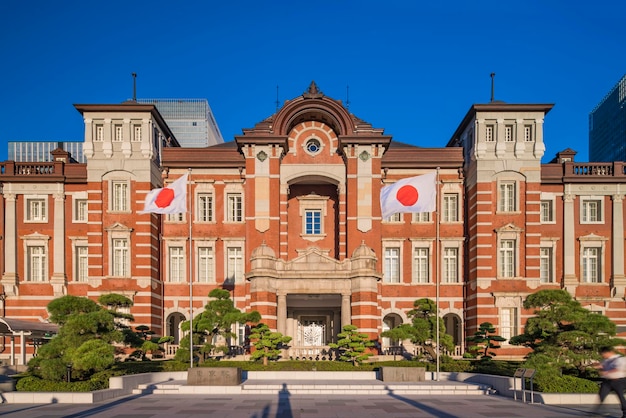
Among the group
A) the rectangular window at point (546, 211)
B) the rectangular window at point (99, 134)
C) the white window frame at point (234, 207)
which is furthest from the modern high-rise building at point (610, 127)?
the rectangular window at point (99, 134)

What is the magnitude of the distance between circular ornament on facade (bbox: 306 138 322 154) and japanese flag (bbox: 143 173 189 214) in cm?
1163

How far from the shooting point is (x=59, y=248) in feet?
117

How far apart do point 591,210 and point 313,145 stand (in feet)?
62.1

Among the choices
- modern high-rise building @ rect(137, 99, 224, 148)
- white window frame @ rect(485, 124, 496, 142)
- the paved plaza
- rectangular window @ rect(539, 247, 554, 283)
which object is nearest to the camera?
the paved plaza

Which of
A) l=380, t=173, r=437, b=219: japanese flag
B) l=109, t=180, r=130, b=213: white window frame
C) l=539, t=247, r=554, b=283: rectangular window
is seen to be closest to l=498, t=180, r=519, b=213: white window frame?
l=539, t=247, r=554, b=283: rectangular window

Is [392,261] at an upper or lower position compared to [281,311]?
upper

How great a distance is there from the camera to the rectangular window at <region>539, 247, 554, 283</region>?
36.1 m

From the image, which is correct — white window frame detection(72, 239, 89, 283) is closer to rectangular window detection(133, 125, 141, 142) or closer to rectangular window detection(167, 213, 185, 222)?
rectangular window detection(167, 213, 185, 222)

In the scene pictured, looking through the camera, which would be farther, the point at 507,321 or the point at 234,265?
the point at 234,265

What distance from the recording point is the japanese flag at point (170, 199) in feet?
87.1

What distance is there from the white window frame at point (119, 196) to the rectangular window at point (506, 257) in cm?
2375

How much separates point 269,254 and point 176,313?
372 inches

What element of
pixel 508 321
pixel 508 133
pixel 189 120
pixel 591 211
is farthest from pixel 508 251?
pixel 189 120

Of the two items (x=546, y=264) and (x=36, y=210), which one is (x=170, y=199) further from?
(x=546, y=264)
